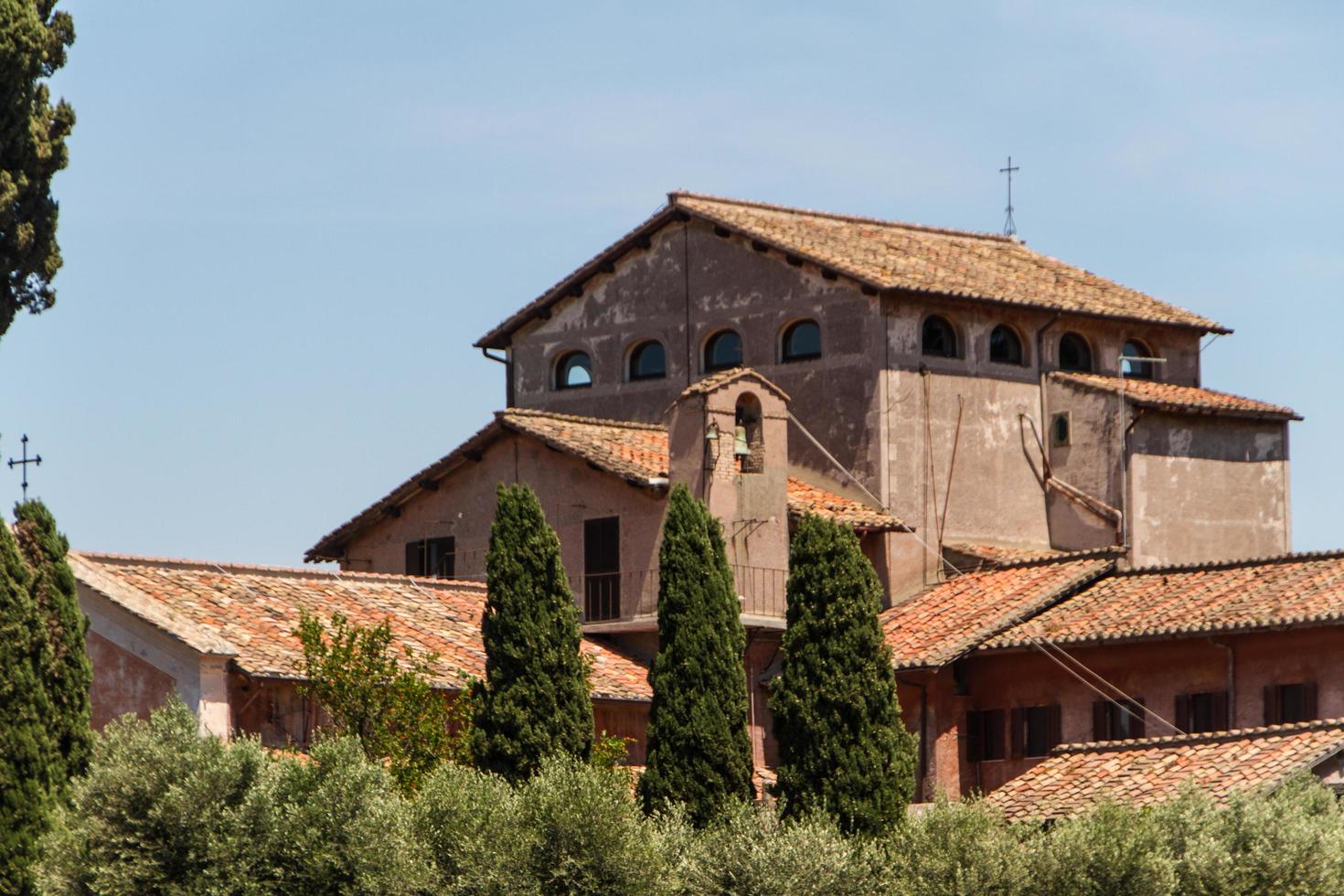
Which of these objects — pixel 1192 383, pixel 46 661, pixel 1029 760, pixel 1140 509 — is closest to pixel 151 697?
pixel 46 661

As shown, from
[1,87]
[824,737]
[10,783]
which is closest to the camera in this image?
[10,783]

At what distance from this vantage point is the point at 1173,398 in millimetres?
42406

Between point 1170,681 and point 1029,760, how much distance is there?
2.28 metres

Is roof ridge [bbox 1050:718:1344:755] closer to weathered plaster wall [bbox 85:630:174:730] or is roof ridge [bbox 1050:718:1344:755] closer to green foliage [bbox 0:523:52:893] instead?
weathered plaster wall [bbox 85:630:174:730]

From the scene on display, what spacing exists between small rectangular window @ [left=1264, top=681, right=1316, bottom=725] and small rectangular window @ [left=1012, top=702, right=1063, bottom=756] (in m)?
3.09

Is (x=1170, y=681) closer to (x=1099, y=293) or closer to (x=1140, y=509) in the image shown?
(x=1140, y=509)

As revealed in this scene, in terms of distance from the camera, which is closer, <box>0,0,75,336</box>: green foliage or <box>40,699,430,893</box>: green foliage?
<box>40,699,430,893</box>: green foliage

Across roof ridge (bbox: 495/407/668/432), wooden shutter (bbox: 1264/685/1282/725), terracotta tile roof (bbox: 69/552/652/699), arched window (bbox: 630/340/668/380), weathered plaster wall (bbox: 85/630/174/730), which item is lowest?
wooden shutter (bbox: 1264/685/1282/725)

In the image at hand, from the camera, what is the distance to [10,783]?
27625mm

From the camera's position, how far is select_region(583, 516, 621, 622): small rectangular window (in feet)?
127

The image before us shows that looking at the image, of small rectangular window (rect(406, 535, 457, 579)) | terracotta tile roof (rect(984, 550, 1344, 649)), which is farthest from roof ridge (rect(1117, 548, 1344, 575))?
small rectangular window (rect(406, 535, 457, 579))

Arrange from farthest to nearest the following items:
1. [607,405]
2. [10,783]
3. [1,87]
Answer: [607,405]
[1,87]
[10,783]

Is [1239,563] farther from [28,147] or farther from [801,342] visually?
[28,147]

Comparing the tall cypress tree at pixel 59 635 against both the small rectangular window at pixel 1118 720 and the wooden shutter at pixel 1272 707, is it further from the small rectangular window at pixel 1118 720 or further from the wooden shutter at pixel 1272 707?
the wooden shutter at pixel 1272 707
